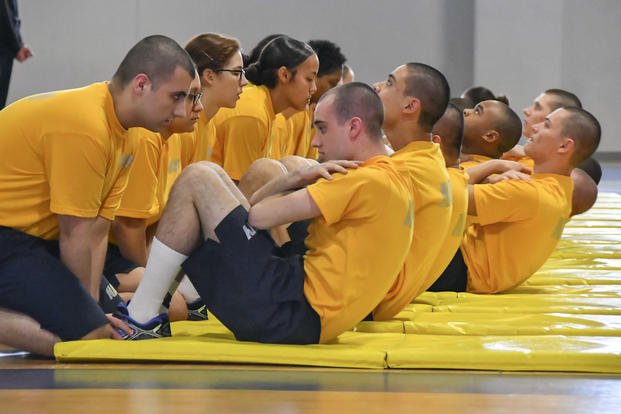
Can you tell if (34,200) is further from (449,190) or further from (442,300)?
(442,300)

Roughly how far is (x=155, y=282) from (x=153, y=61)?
64 cm

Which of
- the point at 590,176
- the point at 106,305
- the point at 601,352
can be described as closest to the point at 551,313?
the point at 601,352

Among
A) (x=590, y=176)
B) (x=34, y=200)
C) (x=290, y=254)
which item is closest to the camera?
(x=34, y=200)

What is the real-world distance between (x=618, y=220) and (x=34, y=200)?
476 cm

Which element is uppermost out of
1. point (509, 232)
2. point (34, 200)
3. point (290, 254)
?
point (34, 200)

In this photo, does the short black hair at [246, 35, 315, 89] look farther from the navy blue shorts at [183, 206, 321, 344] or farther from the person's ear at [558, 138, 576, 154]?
the navy blue shorts at [183, 206, 321, 344]

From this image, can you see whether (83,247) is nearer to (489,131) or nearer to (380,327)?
(380,327)

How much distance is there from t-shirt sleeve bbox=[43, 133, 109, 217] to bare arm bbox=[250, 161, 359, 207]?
19.5 inches

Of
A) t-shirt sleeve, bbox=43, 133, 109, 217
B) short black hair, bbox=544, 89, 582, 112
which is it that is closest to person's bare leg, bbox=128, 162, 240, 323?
t-shirt sleeve, bbox=43, 133, 109, 217

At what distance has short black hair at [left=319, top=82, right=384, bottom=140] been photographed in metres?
3.09

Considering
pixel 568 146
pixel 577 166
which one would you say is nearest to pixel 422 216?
pixel 568 146

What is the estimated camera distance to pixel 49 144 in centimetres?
306

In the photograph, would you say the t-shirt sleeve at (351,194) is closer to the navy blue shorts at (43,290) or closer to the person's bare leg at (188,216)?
the person's bare leg at (188,216)

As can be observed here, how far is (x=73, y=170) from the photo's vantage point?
3.03 meters
